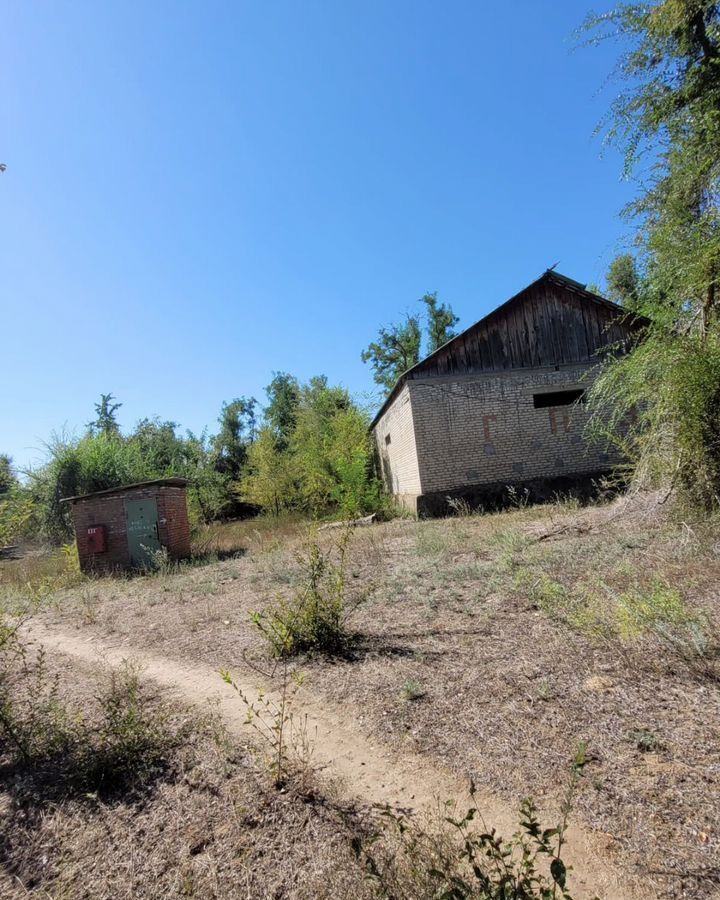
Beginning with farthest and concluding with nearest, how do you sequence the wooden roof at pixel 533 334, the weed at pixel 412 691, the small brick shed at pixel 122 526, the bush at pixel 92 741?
the wooden roof at pixel 533 334, the small brick shed at pixel 122 526, the weed at pixel 412 691, the bush at pixel 92 741

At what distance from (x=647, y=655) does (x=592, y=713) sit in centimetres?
86

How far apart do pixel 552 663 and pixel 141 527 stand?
11534mm

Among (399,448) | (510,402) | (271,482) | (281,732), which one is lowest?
(281,732)

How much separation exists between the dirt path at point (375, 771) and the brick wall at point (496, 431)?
10.1m

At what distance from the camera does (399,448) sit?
52.5 feet

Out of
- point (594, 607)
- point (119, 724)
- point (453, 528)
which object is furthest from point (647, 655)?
point (453, 528)

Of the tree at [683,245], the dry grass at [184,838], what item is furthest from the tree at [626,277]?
the dry grass at [184,838]

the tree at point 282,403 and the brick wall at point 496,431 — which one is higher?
the tree at point 282,403

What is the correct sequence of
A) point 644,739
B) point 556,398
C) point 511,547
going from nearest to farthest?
point 644,739 → point 511,547 → point 556,398

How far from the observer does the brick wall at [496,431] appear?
43.9 feet

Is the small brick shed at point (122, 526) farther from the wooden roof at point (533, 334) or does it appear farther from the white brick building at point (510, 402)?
the wooden roof at point (533, 334)

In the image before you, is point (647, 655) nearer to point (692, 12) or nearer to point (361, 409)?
point (692, 12)

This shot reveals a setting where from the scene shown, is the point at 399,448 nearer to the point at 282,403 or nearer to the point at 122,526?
the point at 122,526

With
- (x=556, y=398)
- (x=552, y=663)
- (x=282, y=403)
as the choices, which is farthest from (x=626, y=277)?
(x=282, y=403)
